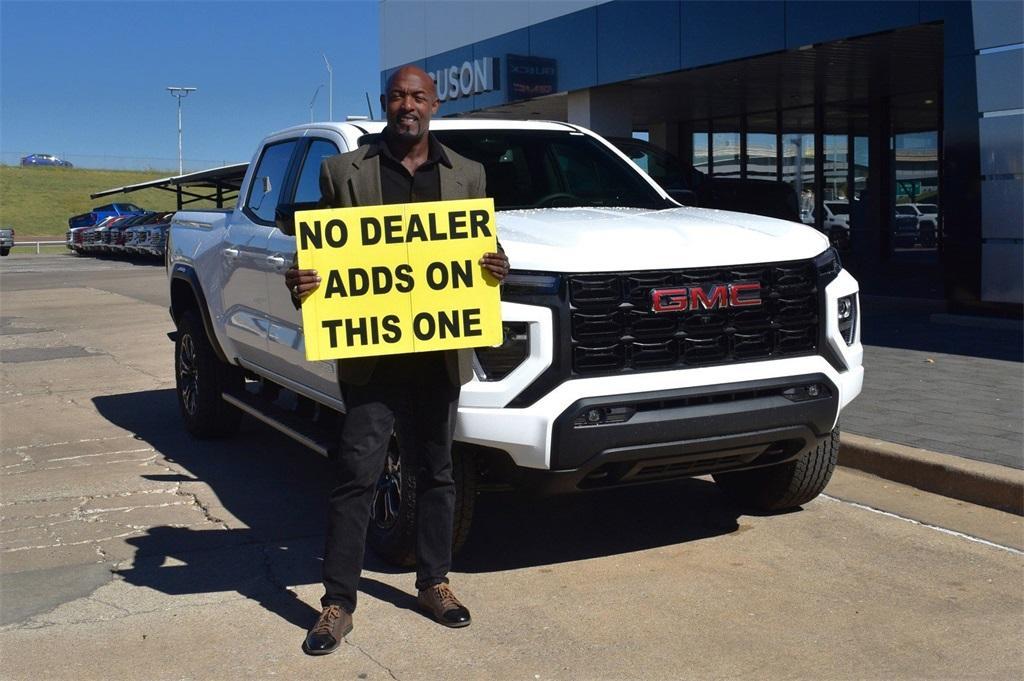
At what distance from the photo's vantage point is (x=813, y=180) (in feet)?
83.3

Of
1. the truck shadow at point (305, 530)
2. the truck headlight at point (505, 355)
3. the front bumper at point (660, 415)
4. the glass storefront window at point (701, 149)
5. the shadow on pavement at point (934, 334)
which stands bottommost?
the truck shadow at point (305, 530)

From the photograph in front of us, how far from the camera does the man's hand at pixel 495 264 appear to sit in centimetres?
432

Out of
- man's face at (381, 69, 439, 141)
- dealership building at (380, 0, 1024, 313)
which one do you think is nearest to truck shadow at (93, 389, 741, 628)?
man's face at (381, 69, 439, 141)

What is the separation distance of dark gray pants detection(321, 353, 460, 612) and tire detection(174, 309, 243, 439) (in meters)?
3.54

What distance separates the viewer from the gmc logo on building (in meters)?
4.80

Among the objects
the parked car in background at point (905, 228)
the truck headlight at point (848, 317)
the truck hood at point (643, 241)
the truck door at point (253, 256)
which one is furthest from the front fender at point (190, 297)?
the parked car in background at point (905, 228)

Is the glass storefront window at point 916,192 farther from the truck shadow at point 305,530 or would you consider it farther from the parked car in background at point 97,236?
the parked car in background at point 97,236

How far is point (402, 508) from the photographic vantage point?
498 cm

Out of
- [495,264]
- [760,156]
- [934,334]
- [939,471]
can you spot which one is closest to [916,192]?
[760,156]

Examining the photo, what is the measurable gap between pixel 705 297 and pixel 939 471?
2383 mm

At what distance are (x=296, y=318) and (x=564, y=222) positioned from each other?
59.2 inches

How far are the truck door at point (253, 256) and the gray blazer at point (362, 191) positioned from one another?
6.88 feet

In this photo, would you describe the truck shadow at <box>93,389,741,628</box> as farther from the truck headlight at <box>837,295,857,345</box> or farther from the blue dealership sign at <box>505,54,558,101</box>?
the blue dealership sign at <box>505,54,558,101</box>

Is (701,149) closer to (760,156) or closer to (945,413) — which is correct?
(760,156)
